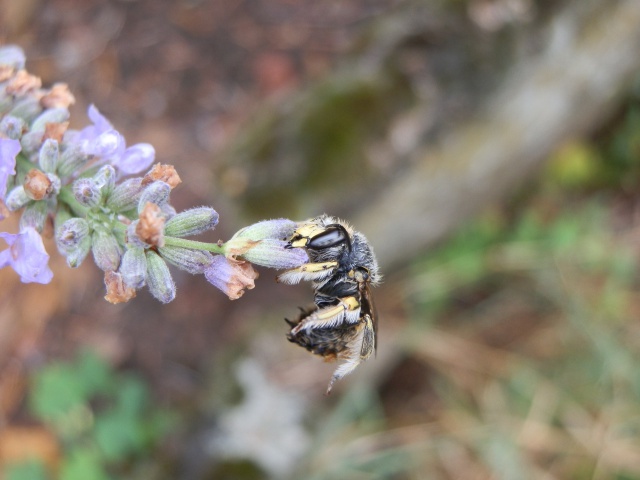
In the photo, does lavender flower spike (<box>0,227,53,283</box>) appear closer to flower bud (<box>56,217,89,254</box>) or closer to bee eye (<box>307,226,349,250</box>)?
flower bud (<box>56,217,89,254</box>)

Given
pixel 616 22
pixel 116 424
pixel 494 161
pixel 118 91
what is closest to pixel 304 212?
pixel 494 161

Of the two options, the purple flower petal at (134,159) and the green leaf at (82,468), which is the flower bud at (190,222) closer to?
the purple flower petal at (134,159)

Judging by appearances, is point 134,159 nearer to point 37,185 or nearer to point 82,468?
point 37,185

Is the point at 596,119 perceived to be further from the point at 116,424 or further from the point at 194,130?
the point at 116,424

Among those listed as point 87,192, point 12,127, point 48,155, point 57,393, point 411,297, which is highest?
point 411,297

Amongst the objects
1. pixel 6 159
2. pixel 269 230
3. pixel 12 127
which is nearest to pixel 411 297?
pixel 269 230

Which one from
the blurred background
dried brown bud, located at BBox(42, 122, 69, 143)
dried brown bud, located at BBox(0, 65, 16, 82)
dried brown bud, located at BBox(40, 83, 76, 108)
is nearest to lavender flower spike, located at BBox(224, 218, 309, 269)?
dried brown bud, located at BBox(42, 122, 69, 143)

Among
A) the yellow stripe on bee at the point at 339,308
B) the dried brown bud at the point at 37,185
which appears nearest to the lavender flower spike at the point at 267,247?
the yellow stripe on bee at the point at 339,308
